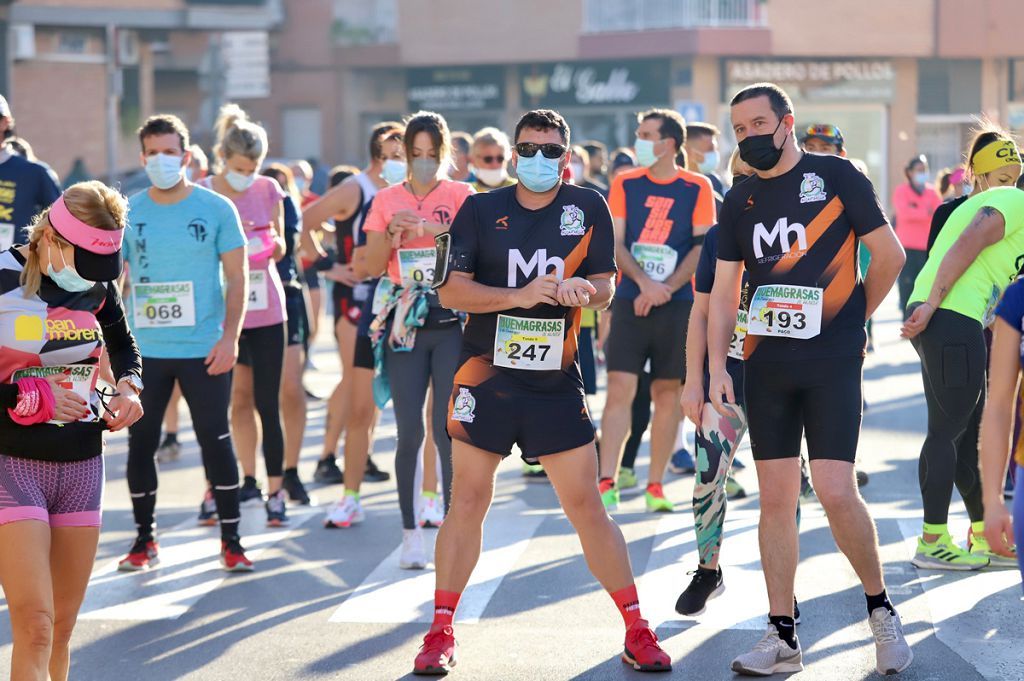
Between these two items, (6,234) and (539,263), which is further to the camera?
(6,234)

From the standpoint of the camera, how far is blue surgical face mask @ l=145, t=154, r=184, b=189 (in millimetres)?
7691

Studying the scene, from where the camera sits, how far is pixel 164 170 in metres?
7.69

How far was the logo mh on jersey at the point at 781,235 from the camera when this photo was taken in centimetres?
573

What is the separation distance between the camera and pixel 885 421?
1302 centimetres

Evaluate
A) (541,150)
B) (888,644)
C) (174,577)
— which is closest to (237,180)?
(174,577)

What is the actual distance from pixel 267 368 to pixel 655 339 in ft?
7.25

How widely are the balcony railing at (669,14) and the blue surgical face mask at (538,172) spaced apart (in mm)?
38875

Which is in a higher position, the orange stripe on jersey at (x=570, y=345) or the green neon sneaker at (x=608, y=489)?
the orange stripe on jersey at (x=570, y=345)

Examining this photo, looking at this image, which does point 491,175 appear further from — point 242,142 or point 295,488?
point 295,488

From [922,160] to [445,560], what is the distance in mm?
13249

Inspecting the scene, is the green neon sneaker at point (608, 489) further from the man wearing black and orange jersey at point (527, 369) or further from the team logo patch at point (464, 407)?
the team logo patch at point (464, 407)

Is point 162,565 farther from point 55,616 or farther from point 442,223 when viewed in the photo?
point 55,616


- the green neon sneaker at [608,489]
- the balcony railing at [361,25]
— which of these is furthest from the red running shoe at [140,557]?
the balcony railing at [361,25]

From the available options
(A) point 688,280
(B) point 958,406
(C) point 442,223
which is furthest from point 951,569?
(C) point 442,223
